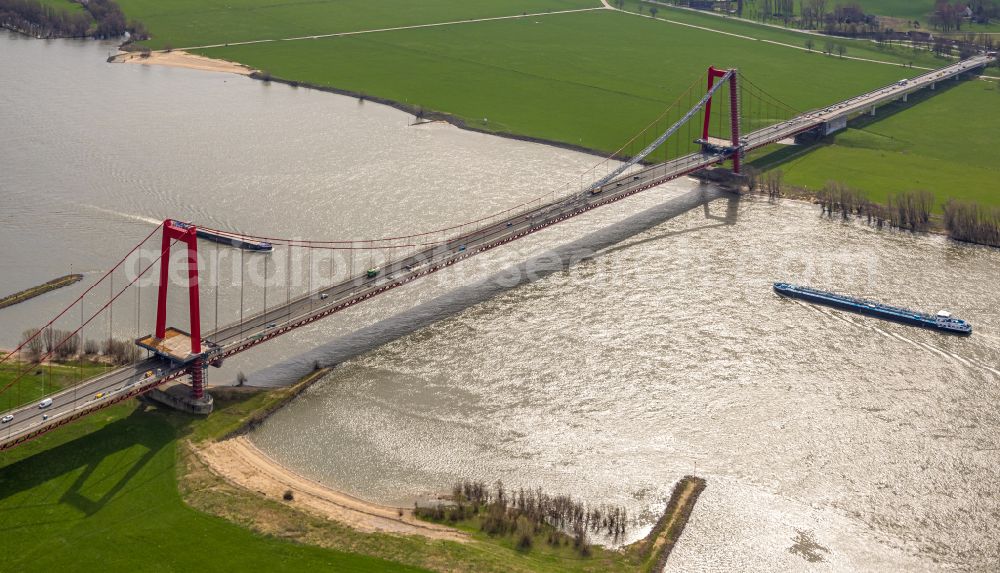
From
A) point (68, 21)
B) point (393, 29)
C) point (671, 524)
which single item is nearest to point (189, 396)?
point (671, 524)

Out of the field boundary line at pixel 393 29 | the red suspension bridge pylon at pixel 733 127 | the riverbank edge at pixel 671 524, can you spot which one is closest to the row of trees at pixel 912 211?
the red suspension bridge pylon at pixel 733 127

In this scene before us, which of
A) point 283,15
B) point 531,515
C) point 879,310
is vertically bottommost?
point 531,515

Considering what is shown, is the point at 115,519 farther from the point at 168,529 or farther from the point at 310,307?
the point at 310,307

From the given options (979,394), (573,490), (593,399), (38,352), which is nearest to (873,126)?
(979,394)

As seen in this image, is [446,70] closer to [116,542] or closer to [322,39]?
[322,39]

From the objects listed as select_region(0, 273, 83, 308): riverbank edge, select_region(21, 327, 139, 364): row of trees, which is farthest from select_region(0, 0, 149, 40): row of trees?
select_region(21, 327, 139, 364): row of trees

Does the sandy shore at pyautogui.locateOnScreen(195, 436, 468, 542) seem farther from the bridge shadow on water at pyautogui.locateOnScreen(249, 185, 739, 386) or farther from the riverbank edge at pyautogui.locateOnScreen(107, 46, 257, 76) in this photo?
the riverbank edge at pyautogui.locateOnScreen(107, 46, 257, 76)
